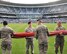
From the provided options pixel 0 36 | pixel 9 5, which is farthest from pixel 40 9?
pixel 0 36

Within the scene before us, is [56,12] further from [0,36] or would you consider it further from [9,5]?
[0,36]

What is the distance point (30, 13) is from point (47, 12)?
10.1 metres

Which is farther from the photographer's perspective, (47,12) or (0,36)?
(47,12)

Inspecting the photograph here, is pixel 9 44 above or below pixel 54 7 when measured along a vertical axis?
above

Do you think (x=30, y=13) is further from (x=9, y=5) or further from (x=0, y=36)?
(x=0, y=36)

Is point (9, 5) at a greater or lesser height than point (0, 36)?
lesser

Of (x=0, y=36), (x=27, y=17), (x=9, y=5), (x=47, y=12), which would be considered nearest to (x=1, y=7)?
(x=9, y=5)

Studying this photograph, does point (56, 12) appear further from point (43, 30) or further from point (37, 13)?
point (43, 30)

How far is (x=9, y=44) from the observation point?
12.0 meters

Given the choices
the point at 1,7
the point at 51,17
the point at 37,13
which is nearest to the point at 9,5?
the point at 1,7

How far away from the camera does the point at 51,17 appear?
124m

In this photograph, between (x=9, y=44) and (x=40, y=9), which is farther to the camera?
(x=40, y=9)

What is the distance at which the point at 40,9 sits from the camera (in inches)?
5172

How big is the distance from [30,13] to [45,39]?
118759mm
